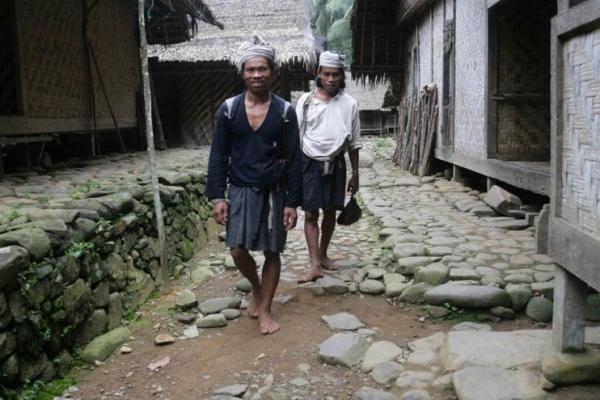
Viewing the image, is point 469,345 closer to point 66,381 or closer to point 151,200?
point 66,381

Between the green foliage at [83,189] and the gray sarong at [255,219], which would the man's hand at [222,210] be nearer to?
the gray sarong at [255,219]

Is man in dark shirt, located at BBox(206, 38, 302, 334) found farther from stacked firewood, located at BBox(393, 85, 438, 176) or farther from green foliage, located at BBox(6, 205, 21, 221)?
stacked firewood, located at BBox(393, 85, 438, 176)

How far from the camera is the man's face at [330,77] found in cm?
419

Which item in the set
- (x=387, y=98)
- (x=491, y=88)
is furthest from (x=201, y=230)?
(x=387, y=98)

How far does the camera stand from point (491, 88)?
21.9ft

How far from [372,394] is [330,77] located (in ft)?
7.88

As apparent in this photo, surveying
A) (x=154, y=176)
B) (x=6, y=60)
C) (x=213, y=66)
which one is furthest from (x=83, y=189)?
(x=213, y=66)

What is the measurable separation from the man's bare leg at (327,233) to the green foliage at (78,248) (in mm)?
1812

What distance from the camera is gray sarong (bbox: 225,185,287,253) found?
133 inches

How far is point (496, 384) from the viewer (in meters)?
2.52

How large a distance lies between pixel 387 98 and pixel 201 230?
1276 cm

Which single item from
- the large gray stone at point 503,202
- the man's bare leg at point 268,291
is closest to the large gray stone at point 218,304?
the man's bare leg at point 268,291

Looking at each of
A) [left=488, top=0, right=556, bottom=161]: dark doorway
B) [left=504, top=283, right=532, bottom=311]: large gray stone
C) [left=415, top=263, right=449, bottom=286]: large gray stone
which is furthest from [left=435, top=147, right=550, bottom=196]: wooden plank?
[left=504, top=283, right=532, bottom=311]: large gray stone

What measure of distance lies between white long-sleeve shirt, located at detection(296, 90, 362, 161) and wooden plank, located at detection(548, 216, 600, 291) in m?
1.95
